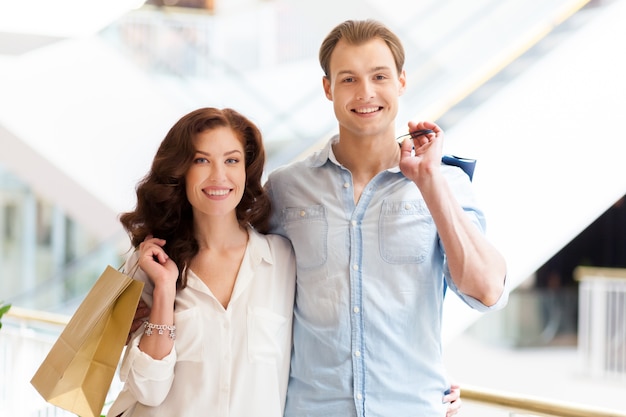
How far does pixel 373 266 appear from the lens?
74.2 inches

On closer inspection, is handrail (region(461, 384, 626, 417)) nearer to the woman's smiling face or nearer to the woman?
the woman

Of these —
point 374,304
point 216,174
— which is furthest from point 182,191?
point 374,304

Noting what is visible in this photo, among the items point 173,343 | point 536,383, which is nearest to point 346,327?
point 173,343

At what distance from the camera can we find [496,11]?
15.7 feet

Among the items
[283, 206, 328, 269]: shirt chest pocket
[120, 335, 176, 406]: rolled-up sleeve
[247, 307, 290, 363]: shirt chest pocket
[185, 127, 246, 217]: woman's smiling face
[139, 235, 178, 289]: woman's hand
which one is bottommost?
[120, 335, 176, 406]: rolled-up sleeve

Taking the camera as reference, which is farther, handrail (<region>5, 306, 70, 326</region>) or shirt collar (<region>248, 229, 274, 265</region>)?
handrail (<region>5, 306, 70, 326</region>)

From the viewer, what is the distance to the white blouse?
1.83 m

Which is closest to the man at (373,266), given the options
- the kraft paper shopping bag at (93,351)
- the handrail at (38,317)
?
the kraft paper shopping bag at (93,351)

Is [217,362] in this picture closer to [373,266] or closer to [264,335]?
[264,335]

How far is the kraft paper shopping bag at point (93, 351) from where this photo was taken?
1.84 m

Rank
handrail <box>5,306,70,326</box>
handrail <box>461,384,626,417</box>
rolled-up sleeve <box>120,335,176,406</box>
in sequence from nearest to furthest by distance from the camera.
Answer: rolled-up sleeve <box>120,335,176,406</box> → handrail <box>461,384,626,417</box> → handrail <box>5,306,70,326</box>

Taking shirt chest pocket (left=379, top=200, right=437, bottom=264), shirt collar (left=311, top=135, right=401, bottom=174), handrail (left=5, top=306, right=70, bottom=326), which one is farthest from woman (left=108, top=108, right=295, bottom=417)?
handrail (left=5, top=306, right=70, bottom=326)

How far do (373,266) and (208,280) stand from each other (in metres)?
0.42

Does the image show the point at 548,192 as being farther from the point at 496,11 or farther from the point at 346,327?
the point at 346,327
